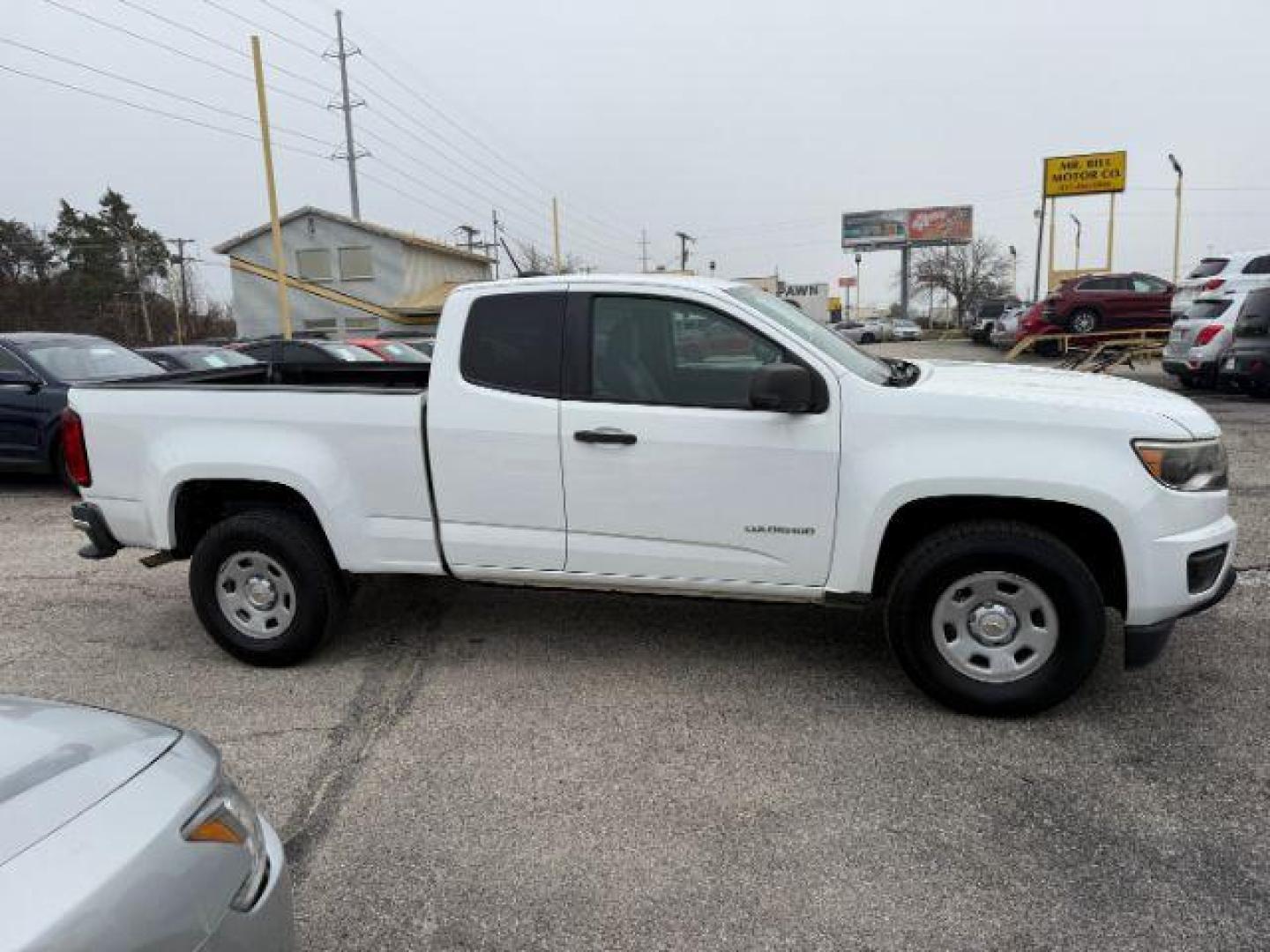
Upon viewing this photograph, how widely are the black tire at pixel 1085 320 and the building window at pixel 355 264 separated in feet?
93.8

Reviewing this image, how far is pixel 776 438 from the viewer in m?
3.63

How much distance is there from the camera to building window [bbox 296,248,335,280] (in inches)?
1518

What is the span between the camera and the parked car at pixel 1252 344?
1222cm

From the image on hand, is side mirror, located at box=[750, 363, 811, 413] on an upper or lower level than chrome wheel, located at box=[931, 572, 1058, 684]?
upper

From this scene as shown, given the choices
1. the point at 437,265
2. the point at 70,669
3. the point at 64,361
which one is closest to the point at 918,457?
the point at 70,669

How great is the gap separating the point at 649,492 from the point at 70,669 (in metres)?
3.19

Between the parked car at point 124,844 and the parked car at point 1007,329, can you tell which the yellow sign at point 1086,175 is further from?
the parked car at point 124,844

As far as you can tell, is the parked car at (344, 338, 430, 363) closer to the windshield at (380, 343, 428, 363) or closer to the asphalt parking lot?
the windshield at (380, 343, 428, 363)

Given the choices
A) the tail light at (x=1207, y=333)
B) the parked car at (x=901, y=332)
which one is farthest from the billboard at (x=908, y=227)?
the tail light at (x=1207, y=333)

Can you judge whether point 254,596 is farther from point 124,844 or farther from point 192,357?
point 192,357

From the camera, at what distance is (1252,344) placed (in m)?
12.4

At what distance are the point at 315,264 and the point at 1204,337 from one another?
3485 centimetres

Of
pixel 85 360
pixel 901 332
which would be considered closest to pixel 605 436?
pixel 85 360

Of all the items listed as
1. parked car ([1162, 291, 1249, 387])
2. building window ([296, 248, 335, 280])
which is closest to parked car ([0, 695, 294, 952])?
parked car ([1162, 291, 1249, 387])
